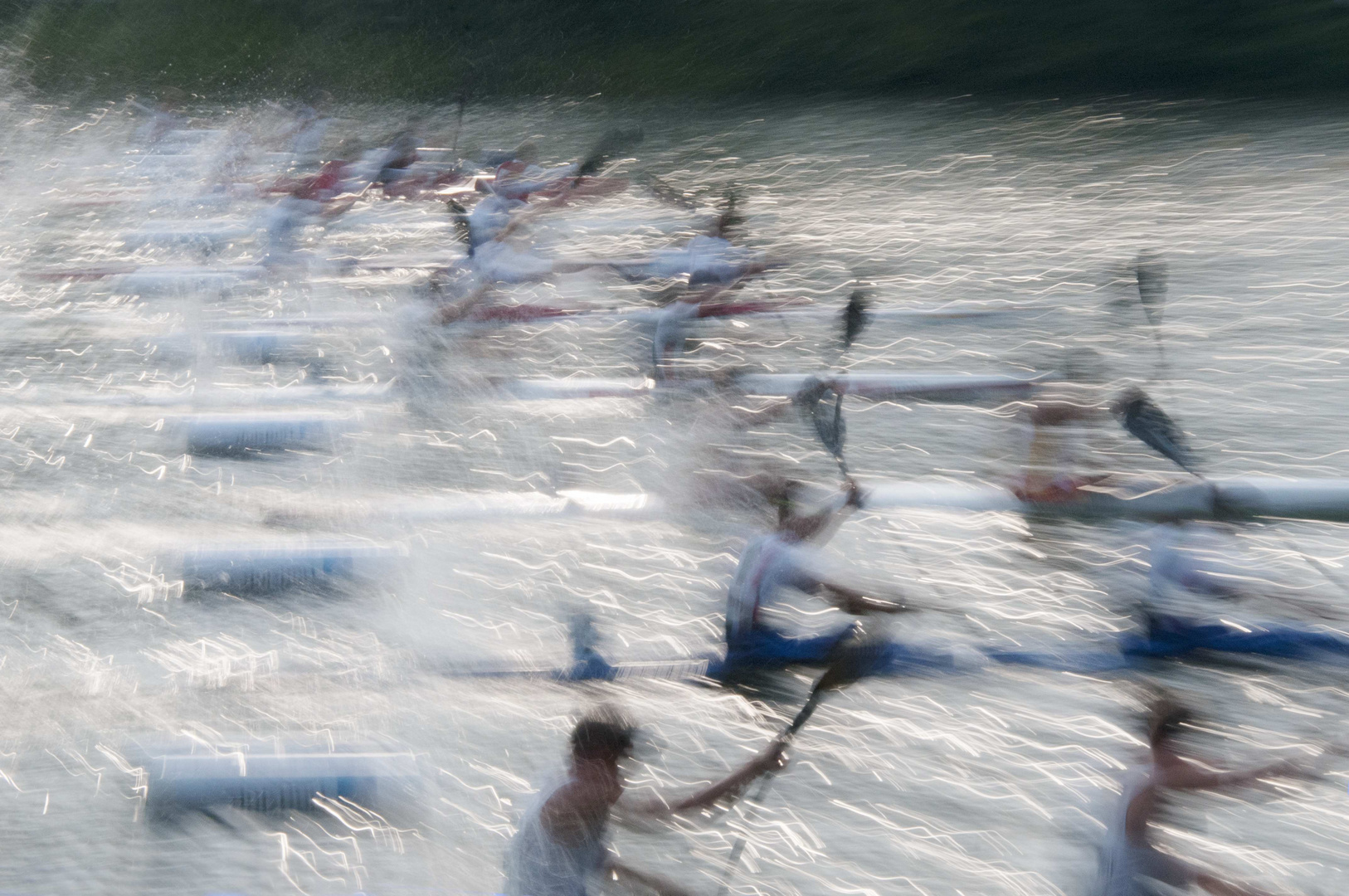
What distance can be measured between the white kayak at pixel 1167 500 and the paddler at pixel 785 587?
4cm

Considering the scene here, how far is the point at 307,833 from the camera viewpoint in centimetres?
48

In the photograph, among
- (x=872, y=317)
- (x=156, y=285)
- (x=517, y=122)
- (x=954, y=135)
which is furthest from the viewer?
(x=517, y=122)

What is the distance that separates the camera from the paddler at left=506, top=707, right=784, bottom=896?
45 centimetres

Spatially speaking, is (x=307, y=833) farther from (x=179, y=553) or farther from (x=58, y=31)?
(x=58, y=31)

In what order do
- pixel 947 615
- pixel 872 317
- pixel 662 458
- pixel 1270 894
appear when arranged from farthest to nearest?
pixel 872 317 → pixel 662 458 → pixel 947 615 → pixel 1270 894

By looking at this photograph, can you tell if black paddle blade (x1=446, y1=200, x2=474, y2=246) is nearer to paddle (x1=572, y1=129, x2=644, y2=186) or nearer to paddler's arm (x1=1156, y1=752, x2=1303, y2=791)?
paddle (x1=572, y1=129, x2=644, y2=186)

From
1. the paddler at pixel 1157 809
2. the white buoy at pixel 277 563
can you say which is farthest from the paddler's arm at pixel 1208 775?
the white buoy at pixel 277 563

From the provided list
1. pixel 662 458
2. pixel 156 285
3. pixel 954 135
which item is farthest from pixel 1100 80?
pixel 156 285

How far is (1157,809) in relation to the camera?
451 millimetres

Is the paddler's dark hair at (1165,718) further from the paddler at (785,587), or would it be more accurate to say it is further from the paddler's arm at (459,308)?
the paddler's arm at (459,308)

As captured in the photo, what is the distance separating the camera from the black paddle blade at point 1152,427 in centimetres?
69

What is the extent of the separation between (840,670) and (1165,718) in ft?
0.48

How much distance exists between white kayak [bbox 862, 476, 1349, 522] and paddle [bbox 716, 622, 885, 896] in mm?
121

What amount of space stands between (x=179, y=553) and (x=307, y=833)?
0.25 m
